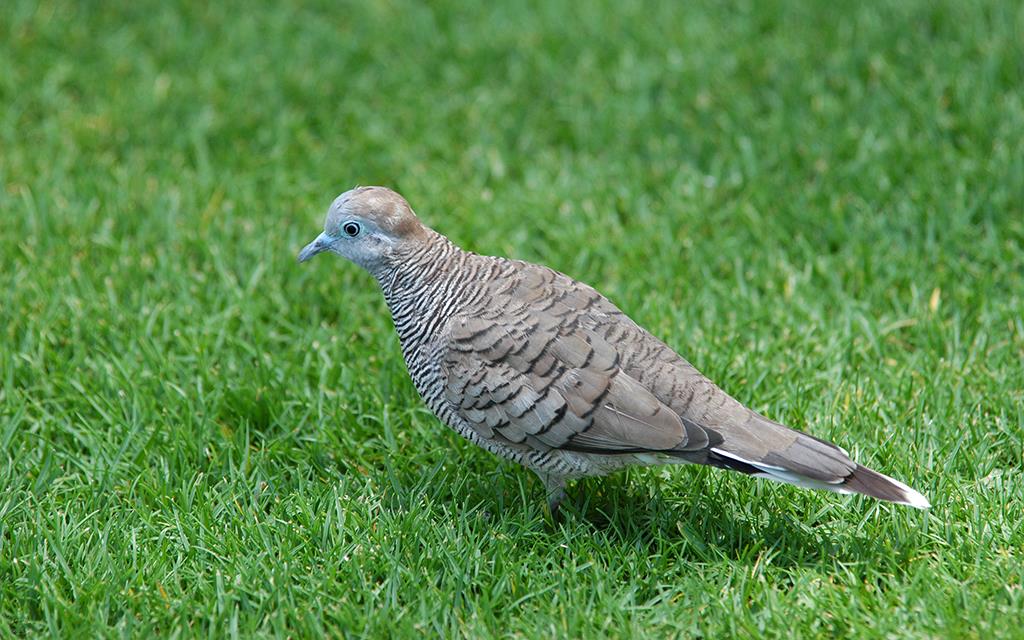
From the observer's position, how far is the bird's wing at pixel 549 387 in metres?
3.65

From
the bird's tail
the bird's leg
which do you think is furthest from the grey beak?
the bird's tail

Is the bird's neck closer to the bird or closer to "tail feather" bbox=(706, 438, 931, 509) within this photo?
the bird

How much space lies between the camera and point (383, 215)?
13.2 feet

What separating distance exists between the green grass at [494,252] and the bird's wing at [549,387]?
408mm

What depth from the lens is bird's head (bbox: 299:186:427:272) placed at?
158 inches

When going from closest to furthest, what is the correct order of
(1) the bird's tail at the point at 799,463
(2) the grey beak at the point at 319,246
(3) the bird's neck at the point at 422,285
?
(1) the bird's tail at the point at 799,463
(3) the bird's neck at the point at 422,285
(2) the grey beak at the point at 319,246

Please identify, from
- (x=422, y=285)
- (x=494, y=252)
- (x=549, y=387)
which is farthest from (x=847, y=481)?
(x=494, y=252)

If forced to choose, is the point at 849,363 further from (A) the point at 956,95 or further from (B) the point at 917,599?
(A) the point at 956,95

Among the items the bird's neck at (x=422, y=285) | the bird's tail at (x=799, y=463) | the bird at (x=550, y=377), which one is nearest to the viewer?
the bird's tail at (x=799, y=463)

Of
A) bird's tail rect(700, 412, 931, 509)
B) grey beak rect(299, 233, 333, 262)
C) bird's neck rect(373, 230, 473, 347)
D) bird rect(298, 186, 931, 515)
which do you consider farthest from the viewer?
grey beak rect(299, 233, 333, 262)

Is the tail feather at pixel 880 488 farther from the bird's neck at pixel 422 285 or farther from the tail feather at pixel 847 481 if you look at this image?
the bird's neck at pixel 422 285

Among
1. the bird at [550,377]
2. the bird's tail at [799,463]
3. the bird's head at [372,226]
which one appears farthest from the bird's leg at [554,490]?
the bird's head at [372,226]

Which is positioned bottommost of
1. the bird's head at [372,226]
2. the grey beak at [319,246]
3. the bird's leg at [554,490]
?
the bird's leg at [554,490]

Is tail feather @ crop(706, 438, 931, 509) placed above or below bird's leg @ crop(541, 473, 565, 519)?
above
